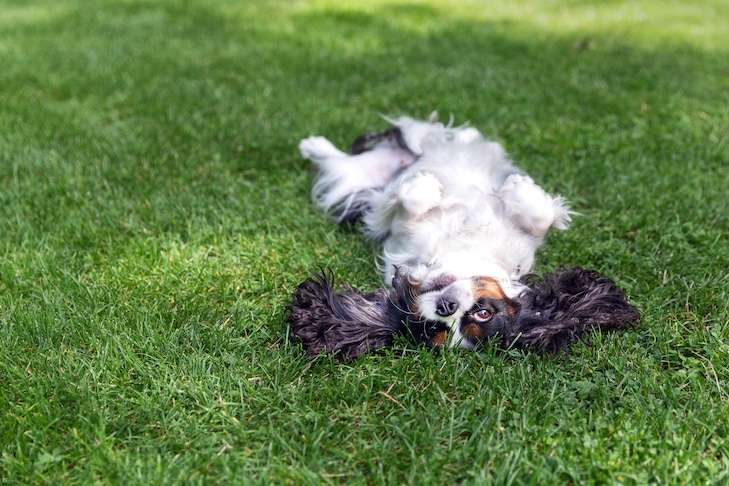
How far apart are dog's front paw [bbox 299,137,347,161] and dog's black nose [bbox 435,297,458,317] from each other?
5.82ft

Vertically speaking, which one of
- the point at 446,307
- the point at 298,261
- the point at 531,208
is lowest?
the point at 298,261

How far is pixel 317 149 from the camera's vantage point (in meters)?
4.11

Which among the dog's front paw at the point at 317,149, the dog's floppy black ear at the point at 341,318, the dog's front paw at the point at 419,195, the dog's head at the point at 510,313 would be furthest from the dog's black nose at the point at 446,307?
the dog's front paw at the point at 317,149

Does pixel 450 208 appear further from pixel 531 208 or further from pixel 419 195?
pixel 531 208

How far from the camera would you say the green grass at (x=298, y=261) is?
212 cm

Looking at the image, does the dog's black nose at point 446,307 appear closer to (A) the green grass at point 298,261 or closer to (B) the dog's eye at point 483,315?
(B) the dog's eye at point 483,315

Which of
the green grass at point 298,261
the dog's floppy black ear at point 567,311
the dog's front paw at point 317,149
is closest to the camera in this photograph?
the green grass at point 298,261

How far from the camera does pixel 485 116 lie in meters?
4.79

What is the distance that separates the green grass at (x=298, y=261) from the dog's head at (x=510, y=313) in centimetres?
8

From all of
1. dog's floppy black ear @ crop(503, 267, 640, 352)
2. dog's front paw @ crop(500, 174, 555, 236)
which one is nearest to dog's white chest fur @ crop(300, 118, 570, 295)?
dog's front paw @ crop(500, 174, 555, 236)

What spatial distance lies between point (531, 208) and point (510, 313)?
2.19ft

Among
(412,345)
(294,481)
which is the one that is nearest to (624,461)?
(412,345)

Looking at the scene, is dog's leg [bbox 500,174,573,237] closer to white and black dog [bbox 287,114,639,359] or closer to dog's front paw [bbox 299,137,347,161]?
white and black dog [bbox 287,114,639,359]

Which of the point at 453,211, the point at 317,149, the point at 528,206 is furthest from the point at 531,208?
the point at 317,149
